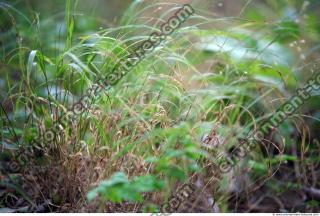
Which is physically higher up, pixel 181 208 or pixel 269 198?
pixel 181 208

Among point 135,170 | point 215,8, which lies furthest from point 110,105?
point 215,8

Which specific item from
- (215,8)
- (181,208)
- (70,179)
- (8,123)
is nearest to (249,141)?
(181,208)

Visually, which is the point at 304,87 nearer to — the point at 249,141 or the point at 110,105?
the point at 249,141

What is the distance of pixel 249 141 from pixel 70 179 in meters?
0.53

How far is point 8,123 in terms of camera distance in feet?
4.62

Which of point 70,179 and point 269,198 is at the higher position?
point 70,179

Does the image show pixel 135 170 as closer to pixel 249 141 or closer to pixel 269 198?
pixel 249 141

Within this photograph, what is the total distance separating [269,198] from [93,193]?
0.88 meters

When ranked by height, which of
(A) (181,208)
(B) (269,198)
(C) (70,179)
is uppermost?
(C) (70,179)

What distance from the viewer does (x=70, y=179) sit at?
126 centimetres

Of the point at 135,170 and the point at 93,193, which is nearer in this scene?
the point at 93,193

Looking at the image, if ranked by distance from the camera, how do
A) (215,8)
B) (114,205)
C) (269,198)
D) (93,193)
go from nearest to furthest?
1. (93,193)
2. (114,205)
3. (269,198)
4. (215,8)

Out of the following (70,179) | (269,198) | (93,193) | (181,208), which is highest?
(93,193)

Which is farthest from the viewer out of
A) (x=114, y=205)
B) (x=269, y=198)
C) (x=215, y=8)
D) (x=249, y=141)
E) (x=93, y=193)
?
(x=215, y=8)
